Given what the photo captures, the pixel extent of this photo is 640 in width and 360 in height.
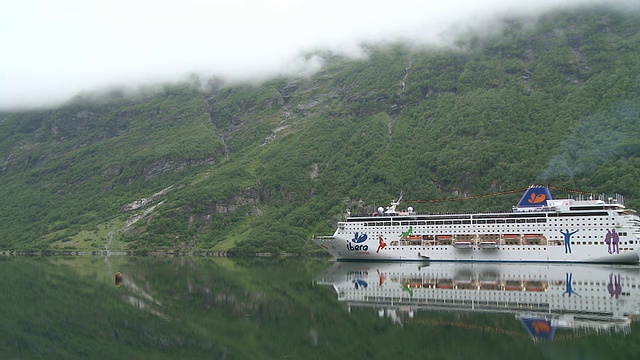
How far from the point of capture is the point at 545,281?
61.4m

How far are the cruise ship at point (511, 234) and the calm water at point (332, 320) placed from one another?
103 ft

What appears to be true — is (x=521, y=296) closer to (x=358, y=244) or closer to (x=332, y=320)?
(x=332, y=320)

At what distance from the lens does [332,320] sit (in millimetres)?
38844

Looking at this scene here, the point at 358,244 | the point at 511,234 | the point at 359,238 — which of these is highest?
the point at 511,234

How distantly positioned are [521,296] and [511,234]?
5471cm

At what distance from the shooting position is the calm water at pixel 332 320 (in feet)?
100

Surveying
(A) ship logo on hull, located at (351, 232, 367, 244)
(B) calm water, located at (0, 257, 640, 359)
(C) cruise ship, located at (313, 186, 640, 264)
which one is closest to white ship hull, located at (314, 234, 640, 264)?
(C) cruise ship, located at (313, 186, 640, 264)

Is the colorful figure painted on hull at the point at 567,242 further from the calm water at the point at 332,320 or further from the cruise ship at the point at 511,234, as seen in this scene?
the calm water at the point at 332,320

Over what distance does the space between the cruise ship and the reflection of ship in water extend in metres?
21.2

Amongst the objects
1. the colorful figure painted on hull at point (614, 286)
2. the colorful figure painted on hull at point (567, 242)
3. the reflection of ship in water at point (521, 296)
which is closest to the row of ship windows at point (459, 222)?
the colorful figure painted on hull at point (567, 242)

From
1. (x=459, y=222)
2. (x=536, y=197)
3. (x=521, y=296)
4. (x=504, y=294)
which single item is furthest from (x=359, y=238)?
(x=521, y=296)

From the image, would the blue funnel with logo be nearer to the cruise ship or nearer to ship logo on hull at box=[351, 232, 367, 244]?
the cruise ship

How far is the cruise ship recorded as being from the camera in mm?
92062

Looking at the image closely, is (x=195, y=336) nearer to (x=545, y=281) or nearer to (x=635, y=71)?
(x=545, y=281)
